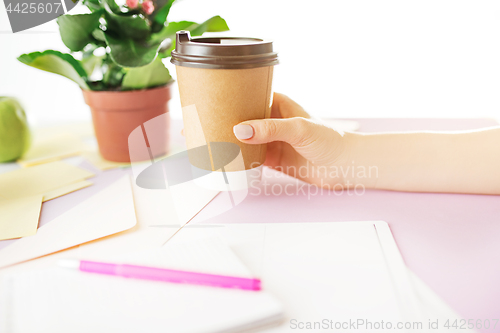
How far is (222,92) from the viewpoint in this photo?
20.2 inches

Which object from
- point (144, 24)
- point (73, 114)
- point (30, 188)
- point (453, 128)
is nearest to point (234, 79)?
point (144, 24)

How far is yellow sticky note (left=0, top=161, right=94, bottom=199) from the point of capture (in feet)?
2.01

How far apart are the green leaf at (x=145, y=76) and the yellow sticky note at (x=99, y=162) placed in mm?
141

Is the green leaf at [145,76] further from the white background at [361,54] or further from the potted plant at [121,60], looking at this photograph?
the white background at [361,54]

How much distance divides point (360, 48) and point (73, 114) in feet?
3.56

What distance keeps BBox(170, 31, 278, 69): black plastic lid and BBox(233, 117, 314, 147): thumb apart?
0.25 ft

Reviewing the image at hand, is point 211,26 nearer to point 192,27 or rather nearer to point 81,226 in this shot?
point 192,27

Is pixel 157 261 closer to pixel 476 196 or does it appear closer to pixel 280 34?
pixel 476 196

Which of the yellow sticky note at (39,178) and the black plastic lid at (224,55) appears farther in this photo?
the yellow sticky note at (39,178)

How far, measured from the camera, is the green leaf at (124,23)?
0.62 m

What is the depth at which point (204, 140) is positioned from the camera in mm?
552

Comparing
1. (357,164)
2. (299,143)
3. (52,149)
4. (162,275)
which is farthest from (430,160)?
(52,149)

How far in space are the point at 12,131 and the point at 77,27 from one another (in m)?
0.24

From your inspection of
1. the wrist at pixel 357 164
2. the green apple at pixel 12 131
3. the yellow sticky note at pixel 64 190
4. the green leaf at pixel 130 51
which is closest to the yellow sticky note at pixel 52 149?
the green apple at pixel 12 131
